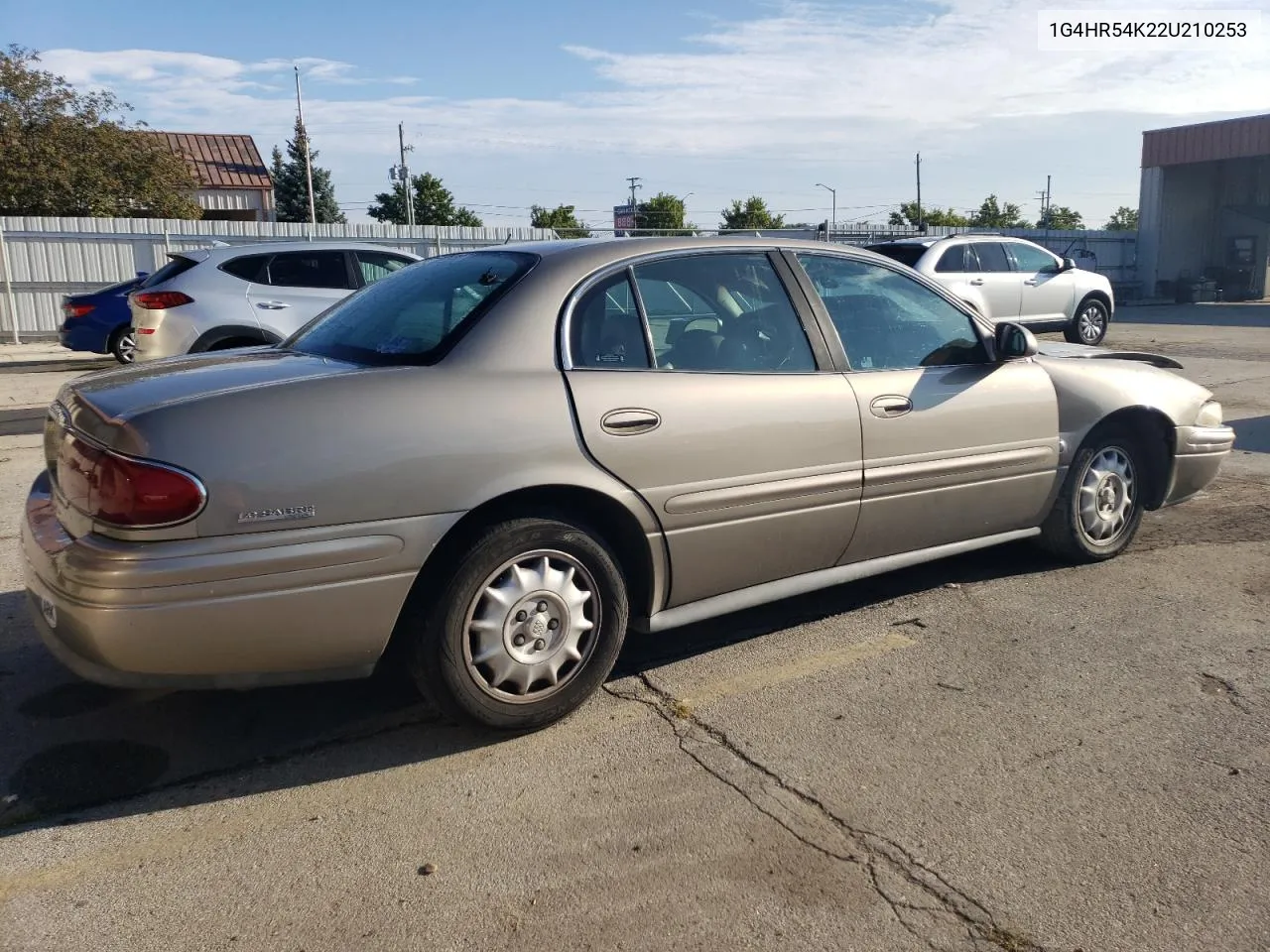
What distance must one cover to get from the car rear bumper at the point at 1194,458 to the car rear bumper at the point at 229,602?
150 inches

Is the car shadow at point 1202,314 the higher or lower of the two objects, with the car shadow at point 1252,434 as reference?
higher

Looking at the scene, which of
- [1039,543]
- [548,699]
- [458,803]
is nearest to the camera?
[458,803]

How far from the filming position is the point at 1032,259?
1553 cm

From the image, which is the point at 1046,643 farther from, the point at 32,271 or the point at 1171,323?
the point at 1171,323

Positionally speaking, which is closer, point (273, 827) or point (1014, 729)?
point (273, 827)

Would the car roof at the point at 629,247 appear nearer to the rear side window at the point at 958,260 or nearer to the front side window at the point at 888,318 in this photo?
the front side window at the point at 888,318

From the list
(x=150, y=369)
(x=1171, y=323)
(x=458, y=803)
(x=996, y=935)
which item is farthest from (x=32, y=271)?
(x=1171, y=323)

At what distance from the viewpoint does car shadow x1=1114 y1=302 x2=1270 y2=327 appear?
23219 mm

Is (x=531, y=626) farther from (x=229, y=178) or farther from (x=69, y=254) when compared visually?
(x=229, y=178)

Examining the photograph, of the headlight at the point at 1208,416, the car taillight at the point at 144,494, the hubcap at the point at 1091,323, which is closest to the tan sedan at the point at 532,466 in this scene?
the car taillight at the point at 144,494

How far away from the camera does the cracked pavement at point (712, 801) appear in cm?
252

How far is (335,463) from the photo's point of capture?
9.80 feet

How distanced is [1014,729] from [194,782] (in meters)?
2.56

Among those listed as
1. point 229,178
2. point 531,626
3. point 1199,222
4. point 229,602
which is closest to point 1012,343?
point 531,626
